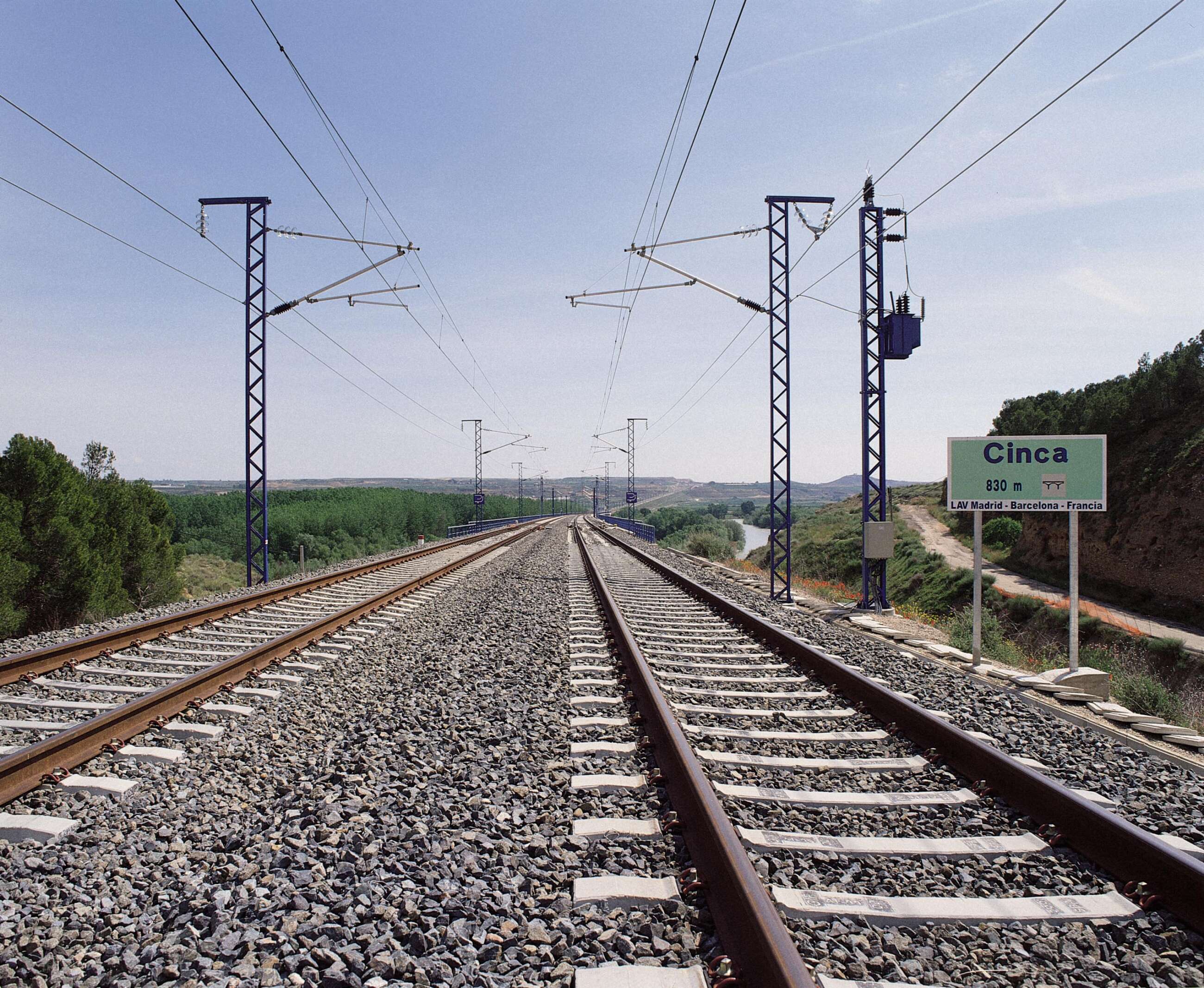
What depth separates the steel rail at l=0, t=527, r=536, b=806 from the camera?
3912mm

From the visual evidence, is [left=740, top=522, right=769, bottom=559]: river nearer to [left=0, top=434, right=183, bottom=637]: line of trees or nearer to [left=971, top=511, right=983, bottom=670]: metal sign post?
[left=0, top=434, right=183, bottom=637]: line of trees

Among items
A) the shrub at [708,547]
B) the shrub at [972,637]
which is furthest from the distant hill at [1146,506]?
the shrub at [972,637]

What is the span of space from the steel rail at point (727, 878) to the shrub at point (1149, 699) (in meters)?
5.69

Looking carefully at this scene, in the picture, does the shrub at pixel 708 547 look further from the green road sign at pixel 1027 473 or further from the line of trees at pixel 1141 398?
the green road sign at pixel 1027 473

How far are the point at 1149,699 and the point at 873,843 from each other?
5916 millimetres

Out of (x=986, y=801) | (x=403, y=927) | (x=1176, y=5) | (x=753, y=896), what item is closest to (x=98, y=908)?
(x=403, y=927)

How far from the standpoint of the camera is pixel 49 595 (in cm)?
1375

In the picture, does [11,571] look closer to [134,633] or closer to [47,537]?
[47,537]

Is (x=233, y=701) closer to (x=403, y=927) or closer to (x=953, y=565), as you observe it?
(x=403, y=927)

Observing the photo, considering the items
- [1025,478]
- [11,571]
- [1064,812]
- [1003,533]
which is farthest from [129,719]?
[1003,533]

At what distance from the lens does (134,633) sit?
7.79 m

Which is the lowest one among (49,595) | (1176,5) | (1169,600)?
(1169,600)

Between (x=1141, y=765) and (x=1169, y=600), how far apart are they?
1194 inches

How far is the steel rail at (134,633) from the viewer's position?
635cm
